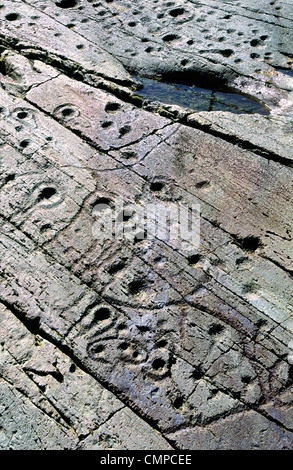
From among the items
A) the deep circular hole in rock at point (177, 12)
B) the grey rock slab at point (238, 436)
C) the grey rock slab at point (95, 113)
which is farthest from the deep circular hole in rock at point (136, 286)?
the deep circular hole in rock at point (177, 12)

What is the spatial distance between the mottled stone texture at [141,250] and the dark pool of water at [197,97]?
0.10 metres

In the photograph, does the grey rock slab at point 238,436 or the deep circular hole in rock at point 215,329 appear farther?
the deep circular hole in rock at point 215,329

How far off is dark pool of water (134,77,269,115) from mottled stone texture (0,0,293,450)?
0.10 metres

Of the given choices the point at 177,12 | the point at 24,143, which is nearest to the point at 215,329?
the point at 24,143

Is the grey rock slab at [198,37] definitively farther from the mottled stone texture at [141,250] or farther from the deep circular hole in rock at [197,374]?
the deep circular hole in rock at [197,374]

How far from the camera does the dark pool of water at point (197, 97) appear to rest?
3.08m

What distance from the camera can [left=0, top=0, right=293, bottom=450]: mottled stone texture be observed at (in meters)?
1.85

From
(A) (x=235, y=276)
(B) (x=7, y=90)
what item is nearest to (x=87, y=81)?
(B) (x=7, y=90)

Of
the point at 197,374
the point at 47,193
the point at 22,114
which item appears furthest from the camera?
the point at 22,114

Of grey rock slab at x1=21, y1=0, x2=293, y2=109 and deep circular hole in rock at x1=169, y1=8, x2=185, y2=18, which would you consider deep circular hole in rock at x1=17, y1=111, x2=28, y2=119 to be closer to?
grey rock slab at x1=21, y1=0, x2=293, y2=109

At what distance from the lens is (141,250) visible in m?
2.32

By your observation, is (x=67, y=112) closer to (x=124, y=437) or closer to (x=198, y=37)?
(x=198, y=37)

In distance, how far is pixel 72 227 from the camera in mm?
2412

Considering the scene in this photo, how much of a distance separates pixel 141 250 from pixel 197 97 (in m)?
1.50
